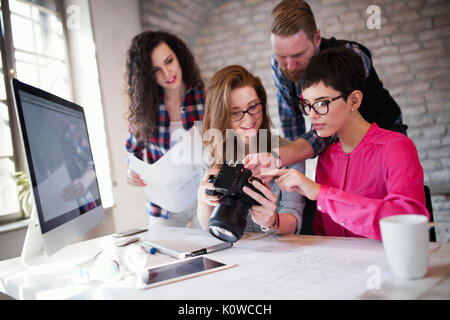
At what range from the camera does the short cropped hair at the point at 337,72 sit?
1.06 meters

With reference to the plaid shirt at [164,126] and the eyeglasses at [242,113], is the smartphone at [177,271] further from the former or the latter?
the plaid shirt at [164,126]

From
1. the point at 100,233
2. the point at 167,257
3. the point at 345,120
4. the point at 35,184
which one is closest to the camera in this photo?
the point at 35,184

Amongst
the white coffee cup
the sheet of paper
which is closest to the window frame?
the sheet of paper

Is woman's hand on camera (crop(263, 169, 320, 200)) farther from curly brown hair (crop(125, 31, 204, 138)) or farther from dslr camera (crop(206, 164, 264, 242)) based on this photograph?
curly brown hair (crop(125, 31, 204, 138))

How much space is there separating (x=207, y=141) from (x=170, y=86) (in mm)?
531

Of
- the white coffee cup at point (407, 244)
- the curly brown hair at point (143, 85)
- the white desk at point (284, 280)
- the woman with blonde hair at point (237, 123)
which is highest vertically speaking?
the curly brown hair at point (143, 85)

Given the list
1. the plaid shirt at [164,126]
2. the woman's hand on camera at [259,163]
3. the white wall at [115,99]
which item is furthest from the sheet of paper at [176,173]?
the white wall at [115,99]

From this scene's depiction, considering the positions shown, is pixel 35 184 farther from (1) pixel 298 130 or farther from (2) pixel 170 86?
(1) pixel 298 130

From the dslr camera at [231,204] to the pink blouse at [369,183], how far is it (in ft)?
0.62

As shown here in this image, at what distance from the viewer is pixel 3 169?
1986mm

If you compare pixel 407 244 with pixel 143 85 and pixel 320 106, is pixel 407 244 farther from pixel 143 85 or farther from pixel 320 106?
pixel 143 85

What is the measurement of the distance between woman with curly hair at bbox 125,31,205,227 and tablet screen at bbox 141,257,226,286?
0.93 meters

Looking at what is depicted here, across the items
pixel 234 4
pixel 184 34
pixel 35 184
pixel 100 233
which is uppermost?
pixel 234 4

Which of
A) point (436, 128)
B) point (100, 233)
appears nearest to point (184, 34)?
point (100, 233)
